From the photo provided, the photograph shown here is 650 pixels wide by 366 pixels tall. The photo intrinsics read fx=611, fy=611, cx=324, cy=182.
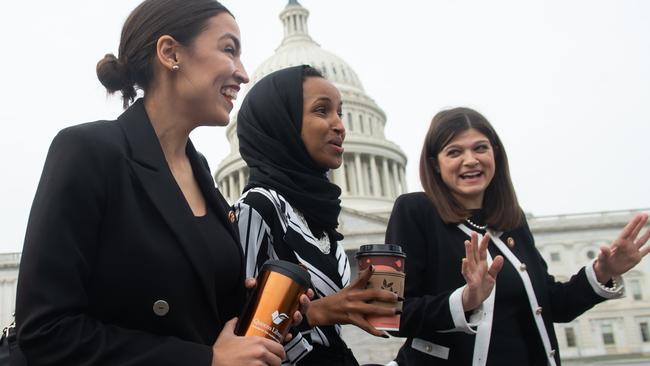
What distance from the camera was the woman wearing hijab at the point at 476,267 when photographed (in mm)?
3346

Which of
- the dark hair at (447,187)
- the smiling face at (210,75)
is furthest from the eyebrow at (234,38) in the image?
the dark hair at (447,187)

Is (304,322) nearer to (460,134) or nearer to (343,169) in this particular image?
(460,134)

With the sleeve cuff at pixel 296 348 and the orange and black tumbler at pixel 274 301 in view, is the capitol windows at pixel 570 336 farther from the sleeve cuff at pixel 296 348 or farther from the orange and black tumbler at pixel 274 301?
the orange and black tumbler at pixel 274 301

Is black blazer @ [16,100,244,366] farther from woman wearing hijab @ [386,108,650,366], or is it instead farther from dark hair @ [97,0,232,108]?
woman wearing hijab @ [386,108,650,366]

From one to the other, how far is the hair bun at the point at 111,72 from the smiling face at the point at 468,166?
2.24 meters

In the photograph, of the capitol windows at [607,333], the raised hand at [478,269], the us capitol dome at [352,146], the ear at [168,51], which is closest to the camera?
the ear at [168,51]

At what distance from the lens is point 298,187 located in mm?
3111

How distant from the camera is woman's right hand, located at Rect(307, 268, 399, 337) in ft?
7.75

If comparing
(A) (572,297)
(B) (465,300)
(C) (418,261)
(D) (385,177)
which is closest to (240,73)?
(B) (465,300)

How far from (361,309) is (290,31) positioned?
64.3 m

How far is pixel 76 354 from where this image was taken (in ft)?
5.56

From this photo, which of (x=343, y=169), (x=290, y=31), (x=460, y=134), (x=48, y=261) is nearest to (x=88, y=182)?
(x=48, y=261)

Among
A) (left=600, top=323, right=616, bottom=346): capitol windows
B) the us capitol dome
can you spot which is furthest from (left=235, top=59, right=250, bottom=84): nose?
(left=600, top=323, right=616, bottom=346): capitol windows

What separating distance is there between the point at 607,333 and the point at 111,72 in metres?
50.4
